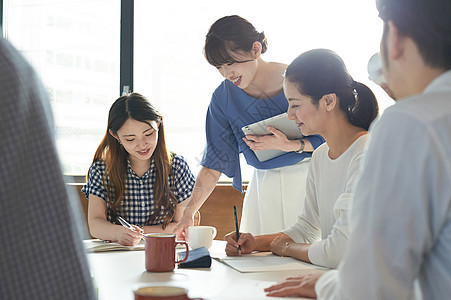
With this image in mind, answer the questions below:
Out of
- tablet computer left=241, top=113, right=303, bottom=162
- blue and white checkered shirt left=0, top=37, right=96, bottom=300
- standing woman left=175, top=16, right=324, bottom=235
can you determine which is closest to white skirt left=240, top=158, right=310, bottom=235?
standing woman left=175, top=16, right=324, bottom=235

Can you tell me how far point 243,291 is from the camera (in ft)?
3.58

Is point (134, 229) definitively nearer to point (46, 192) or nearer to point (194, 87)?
point (46, 192)

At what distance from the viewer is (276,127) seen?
2.07m

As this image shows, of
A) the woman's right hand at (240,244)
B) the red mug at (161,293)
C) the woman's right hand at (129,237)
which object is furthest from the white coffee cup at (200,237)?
the red mug at (161,293)

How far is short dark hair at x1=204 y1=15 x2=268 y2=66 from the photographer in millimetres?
2012

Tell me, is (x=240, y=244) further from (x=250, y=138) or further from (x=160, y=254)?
(x=250, y=138)

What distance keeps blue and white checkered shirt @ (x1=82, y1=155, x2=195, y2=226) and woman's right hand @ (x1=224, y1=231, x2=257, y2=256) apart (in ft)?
2.15

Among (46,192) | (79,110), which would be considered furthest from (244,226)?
(79,110)

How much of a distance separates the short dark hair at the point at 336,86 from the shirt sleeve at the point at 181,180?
872mm

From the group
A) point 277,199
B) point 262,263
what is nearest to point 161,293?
point 262,263

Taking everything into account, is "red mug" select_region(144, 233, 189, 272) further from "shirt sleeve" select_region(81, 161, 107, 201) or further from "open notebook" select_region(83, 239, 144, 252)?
"shirt sleeve" select_region(81, 161, 107, 201)

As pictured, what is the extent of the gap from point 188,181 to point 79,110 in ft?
6.56

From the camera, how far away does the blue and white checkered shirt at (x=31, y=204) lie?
0.55 meters

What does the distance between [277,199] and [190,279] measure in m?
1.05
